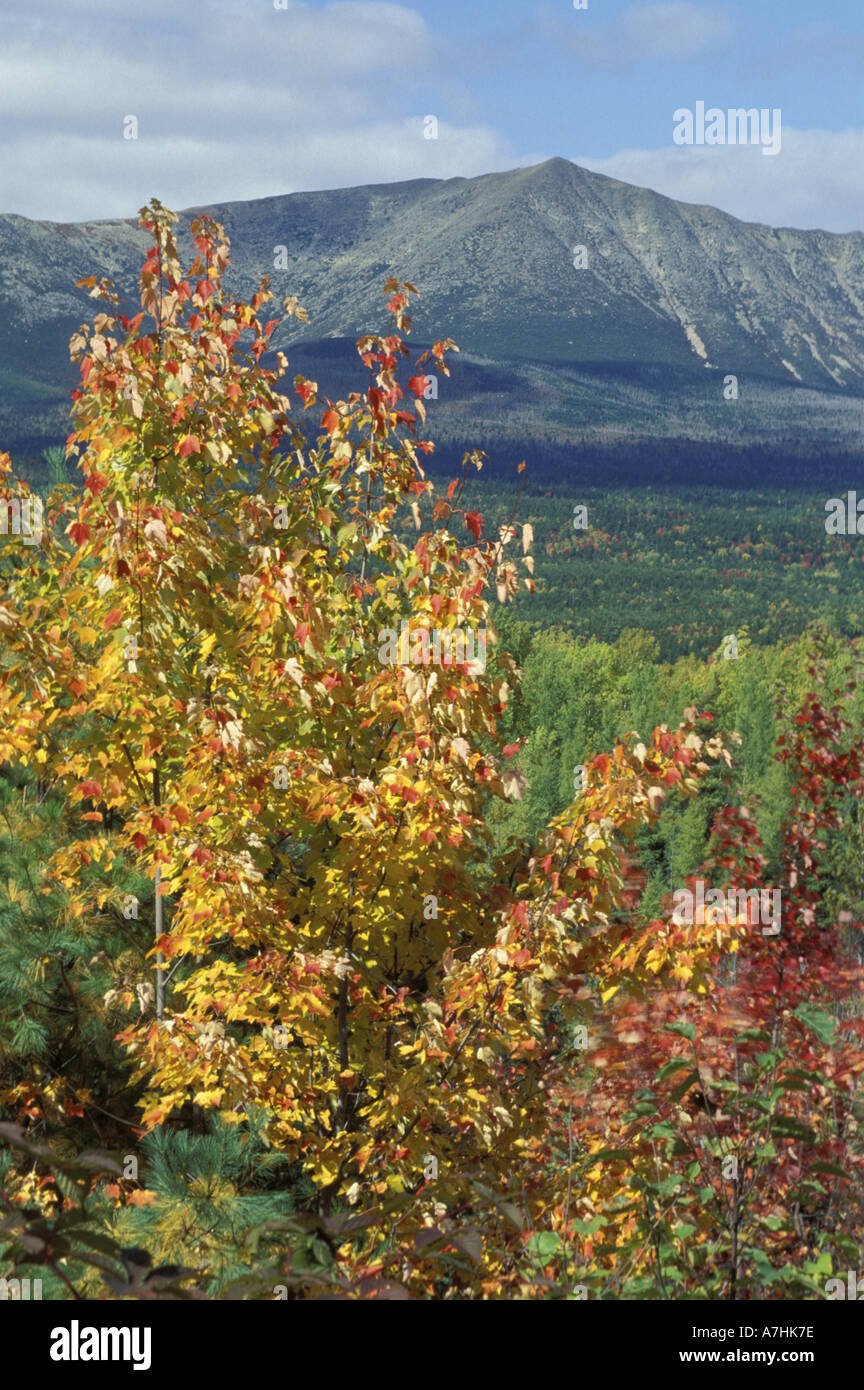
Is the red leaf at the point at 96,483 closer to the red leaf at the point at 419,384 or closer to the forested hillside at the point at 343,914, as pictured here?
the forested hillside at the point at 343,914

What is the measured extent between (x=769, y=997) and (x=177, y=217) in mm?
6425

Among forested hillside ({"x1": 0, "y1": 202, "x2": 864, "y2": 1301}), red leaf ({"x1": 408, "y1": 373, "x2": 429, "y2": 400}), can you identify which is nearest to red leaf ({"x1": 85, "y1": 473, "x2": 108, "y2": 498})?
Result: forested hillside ({"x1": 0, "y1": 202, "x2": 864, "y2": 1301})

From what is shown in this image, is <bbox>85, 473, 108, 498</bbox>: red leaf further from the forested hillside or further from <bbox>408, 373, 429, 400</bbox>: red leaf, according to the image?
<bbox>408, 373, 429, 400</bbox>: red leaf

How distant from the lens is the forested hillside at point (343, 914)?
4.11 meters

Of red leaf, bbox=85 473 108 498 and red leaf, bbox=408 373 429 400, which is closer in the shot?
red leaf, bbox=85 473 108 498

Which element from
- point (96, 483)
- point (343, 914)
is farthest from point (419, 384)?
point (343, 914)

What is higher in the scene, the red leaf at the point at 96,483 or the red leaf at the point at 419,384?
the red leaf at the point at 419,384

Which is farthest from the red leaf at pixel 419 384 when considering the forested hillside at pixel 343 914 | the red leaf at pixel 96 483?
the red leaf at pixel 96 483

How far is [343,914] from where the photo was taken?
572cm

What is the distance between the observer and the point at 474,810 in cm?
541

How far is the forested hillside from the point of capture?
4109 mm

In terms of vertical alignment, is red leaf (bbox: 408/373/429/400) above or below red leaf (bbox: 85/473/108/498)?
above
